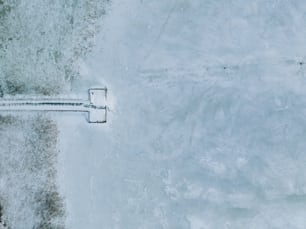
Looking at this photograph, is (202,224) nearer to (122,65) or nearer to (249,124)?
(249,124)

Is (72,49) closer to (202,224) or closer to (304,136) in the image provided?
(202,224)

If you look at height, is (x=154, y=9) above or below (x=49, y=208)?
above

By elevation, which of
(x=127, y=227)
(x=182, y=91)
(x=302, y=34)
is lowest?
(x=127, y=227)

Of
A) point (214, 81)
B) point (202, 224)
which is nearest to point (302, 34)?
point (214, 81)
